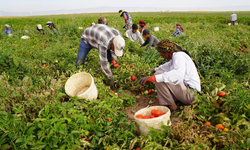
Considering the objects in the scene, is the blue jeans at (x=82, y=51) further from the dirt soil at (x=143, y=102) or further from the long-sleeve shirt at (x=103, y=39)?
the dirt soil at (x=143, y=102)

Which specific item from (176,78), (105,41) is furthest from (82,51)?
(176,78)

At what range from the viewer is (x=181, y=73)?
8.48ft

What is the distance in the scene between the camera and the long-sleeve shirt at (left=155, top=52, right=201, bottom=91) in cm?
259

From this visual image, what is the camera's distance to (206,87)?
3012 mm

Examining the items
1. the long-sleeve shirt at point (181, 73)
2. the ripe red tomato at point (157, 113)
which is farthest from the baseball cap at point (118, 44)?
the ripe red tomato at point (157, 113)

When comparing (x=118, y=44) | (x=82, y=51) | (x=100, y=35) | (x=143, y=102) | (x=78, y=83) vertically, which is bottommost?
(x=143, y=102)

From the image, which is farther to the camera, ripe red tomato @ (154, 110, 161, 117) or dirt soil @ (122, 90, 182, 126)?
dirt soil @ (122, 90, 182, 126)

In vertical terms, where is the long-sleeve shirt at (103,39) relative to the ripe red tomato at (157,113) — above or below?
above

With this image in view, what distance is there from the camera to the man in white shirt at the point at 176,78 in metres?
2.60

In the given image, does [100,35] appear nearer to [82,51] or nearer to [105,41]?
[105,41]

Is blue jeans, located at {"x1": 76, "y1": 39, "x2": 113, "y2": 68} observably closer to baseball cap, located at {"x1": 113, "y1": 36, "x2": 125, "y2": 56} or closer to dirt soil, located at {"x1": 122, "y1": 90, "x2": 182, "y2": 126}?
baseball cap, located at {"x1": 113, "y1": 36, "x2": 125, "y2": 56}

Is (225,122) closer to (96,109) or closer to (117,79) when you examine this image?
(96,109)

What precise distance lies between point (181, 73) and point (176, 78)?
0.11 m

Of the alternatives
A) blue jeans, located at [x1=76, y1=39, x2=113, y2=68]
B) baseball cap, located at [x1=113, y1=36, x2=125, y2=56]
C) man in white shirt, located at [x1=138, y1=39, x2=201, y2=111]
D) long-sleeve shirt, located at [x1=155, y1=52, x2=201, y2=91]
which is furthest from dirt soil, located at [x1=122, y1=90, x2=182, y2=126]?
blue jeans, located at [x1=76, y1=39, x2=113, y2=68]
